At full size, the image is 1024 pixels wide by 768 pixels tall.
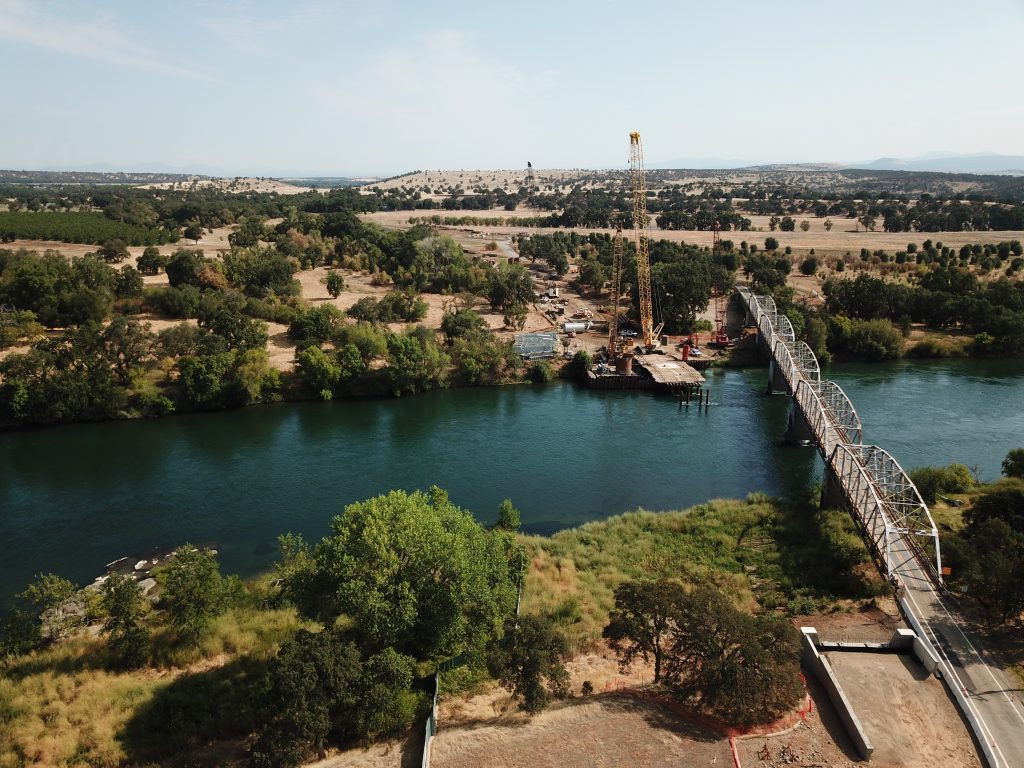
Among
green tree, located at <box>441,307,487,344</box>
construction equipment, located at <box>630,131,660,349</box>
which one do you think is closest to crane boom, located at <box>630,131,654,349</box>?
construction equipment, located at <box>630,131,660,349</box>

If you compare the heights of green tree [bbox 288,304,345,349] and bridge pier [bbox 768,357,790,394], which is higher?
green tree [bbox 288,304,345,349]

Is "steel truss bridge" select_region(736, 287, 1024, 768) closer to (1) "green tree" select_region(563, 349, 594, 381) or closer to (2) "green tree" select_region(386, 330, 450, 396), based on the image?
(1) "green tree" select_region(563, 349, 594, 381)

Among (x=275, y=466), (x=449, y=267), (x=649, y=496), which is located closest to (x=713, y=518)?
(x=649, y=496)

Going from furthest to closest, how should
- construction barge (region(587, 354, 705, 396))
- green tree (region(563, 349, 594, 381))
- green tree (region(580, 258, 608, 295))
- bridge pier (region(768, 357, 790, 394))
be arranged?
1. green tree (region(580, 258, 608, 295))
2. green tree (region(563, 349, 594, 381))
3. construction barge (region(587, 354, 705, 396))
4. bridge pier (region(768, 357, 790, 394))

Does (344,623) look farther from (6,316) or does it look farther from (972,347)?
(972,347)

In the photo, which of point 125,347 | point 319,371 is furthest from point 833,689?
point 125,347

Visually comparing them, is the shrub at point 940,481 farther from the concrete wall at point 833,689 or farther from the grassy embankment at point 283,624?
the concrete wall at point 833,689
